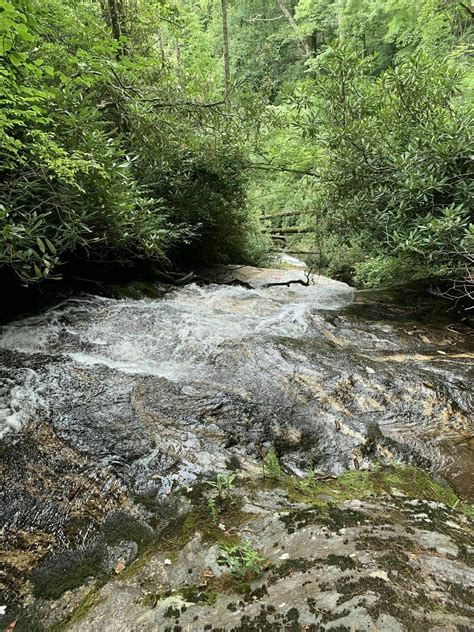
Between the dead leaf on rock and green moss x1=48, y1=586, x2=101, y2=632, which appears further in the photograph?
the dead leaf on rock

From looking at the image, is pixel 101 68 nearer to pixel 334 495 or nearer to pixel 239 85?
pixel 239 85

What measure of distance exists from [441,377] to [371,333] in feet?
5.50

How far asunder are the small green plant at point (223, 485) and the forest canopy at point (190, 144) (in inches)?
119

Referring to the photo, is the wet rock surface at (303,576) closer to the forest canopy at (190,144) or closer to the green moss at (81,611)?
the green moss at (81,611)

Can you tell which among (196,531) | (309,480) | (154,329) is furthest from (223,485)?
(154,329)

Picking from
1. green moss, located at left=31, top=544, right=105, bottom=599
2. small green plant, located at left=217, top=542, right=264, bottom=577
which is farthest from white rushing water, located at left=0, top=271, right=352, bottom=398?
small green plant, located at left=217, top=542, right=264, bottom=577

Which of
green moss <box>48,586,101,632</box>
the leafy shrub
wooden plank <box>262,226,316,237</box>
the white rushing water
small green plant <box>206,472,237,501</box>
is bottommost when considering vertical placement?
wooden plank <box>262,226,316,237</box>

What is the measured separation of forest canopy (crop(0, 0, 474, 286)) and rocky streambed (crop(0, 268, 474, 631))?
1640 millimetres

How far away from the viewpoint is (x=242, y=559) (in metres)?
2.11

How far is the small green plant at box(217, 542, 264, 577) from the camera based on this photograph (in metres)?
2.03

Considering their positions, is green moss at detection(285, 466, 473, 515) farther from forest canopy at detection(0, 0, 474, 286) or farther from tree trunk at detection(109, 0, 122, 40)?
tree trunk at detection(109, 0, 122, 40)

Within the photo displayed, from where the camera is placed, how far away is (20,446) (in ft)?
10.4

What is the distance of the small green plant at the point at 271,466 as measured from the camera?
3.16 metres

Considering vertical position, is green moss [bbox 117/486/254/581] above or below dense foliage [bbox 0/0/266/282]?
below
